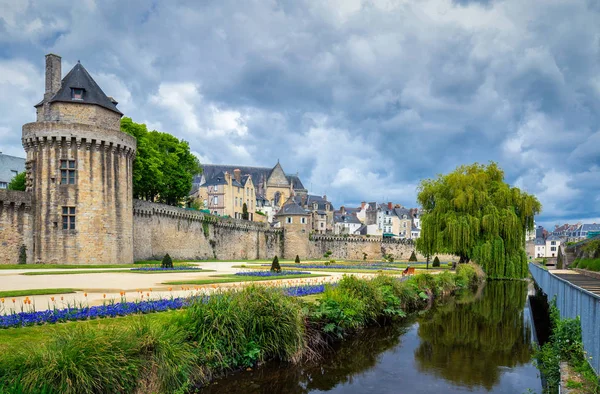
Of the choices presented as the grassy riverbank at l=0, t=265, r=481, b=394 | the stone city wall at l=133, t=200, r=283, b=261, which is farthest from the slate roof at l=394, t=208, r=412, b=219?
the grassy riverbank at l=0, t=265, r=481, b=394

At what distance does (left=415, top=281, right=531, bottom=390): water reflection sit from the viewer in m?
10.1

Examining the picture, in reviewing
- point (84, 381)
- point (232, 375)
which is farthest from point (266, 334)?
point (84, 381)

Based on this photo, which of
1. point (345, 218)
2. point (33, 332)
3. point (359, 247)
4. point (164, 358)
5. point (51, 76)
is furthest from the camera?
point (345, 218)

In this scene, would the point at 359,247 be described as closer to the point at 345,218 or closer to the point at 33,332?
the point at 345,218

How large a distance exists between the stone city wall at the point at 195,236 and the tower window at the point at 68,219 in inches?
290

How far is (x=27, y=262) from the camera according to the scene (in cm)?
3272

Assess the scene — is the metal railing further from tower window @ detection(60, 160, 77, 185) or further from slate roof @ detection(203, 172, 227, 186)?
slate roof @ detection(203, 172, 227, 186)

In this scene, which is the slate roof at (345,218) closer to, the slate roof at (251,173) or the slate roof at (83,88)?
the slate roof at (251,173)

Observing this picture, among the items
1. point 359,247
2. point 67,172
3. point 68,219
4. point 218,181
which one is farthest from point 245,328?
point 359,247

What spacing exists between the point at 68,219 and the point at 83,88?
9.84 meters

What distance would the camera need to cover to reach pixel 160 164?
45.3m

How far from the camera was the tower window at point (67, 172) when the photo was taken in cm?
3375

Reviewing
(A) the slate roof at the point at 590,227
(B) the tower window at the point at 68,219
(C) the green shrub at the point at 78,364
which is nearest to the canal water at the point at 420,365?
(C) the green shrub at the point at 78,364

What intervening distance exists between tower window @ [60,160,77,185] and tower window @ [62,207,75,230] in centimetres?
197
